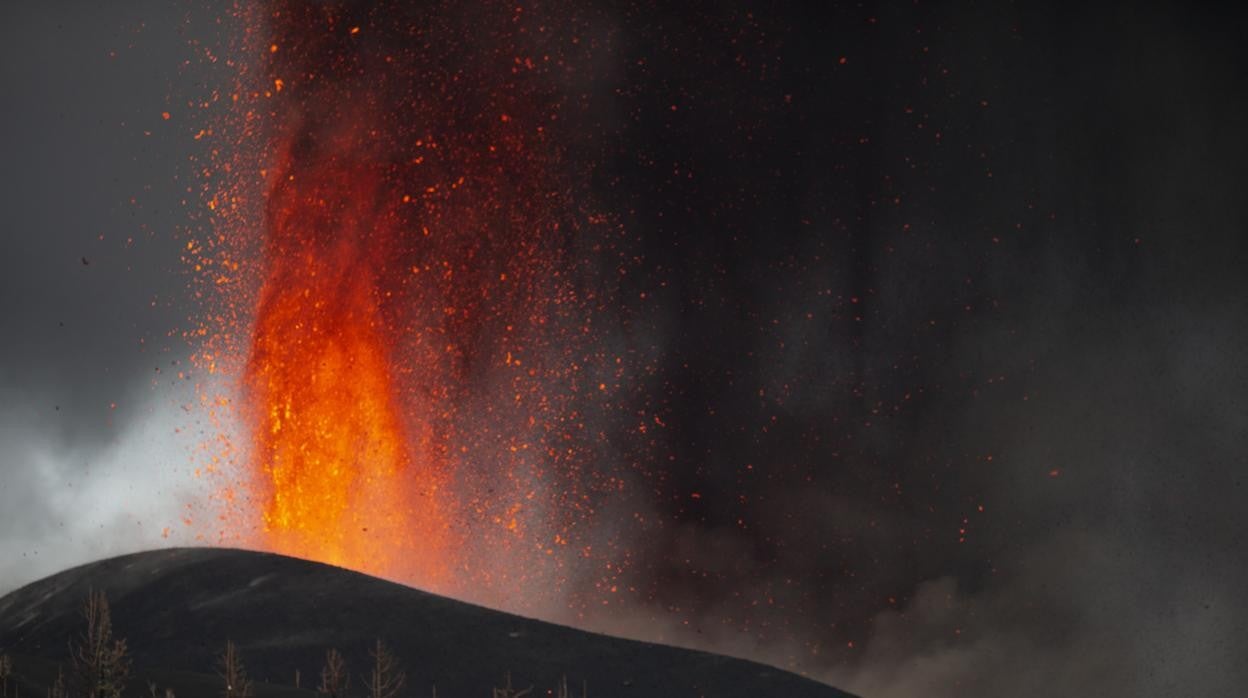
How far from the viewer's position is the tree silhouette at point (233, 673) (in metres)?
50.1

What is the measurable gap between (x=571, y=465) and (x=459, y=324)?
22.4m

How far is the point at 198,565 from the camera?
66.7 metres

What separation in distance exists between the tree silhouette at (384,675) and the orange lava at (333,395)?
59.1 feet

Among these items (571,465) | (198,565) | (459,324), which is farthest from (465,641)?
(571,465)

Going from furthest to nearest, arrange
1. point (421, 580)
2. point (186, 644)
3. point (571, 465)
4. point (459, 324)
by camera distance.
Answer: point (571, 465), point (459, 324), point (421, 580), point (186, 644)

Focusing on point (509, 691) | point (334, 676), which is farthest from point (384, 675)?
point (509, 691)

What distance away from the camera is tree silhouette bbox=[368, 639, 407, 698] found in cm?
5244

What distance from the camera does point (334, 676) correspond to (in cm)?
5141

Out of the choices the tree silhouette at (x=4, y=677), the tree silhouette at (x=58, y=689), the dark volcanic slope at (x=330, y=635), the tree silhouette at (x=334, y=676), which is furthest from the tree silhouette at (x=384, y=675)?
the tree silhouette at (x=4, y=677)

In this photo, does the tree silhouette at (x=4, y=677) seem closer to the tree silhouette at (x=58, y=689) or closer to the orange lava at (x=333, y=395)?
the tree silhouette at (x=58, y=689)

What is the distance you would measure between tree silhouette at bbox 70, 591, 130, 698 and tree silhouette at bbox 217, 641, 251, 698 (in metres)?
2.96

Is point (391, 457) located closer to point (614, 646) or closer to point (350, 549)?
point (350, 549)

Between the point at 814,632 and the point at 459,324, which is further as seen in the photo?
the point at 814,632

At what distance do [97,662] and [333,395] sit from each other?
107 feet
